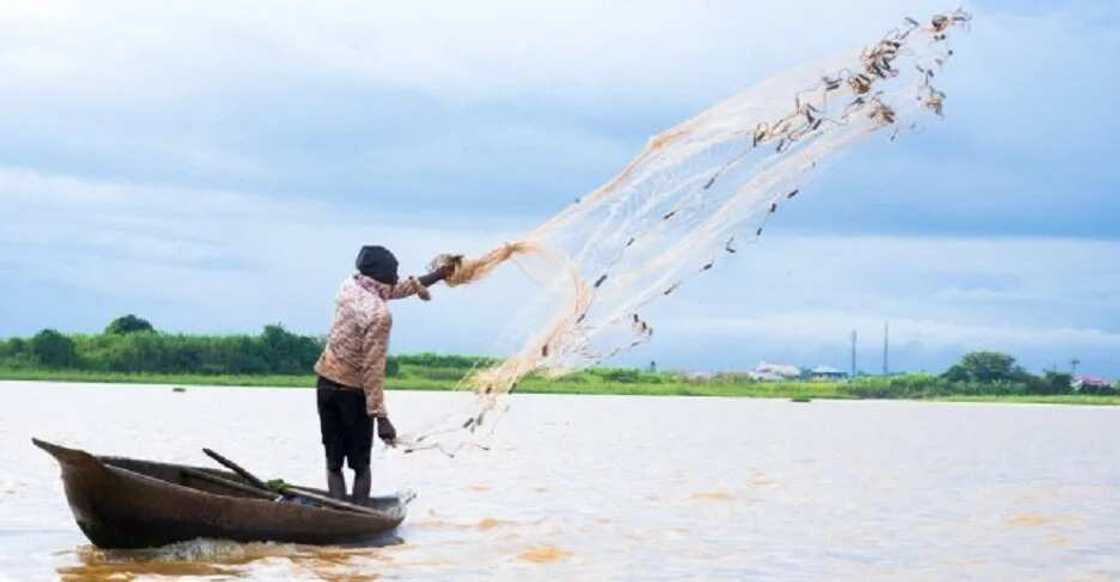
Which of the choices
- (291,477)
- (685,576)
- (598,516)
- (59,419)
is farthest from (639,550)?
(59,419)

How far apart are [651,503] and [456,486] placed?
108 inches

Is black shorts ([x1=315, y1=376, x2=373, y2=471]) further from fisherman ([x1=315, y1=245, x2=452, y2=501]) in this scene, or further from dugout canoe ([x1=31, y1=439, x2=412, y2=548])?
dugout canoe ([x1=31, y1=439, x2=412, y2=548])

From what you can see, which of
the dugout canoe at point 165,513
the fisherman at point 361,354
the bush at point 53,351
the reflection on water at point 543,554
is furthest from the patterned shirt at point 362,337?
the bush at point 53,351

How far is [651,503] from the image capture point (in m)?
19.3

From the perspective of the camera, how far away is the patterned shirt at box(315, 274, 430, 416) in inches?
511

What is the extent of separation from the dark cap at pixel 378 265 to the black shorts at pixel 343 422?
0.86 m

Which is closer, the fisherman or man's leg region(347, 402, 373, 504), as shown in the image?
the fisherman

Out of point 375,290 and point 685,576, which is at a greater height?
point 375,290

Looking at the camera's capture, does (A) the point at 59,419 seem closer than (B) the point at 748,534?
No

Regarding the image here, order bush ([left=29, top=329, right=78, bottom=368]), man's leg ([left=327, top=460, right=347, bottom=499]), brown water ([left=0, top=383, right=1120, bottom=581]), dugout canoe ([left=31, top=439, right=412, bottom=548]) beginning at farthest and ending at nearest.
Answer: bush ([left=29, top=329, right=78, bottom=368]) < man's leg ([left=327, top=460, right=347, bottom=499]) < brown water ([left=0, top=383, right=1120, bottom=581]) < dugout canoe ([left=31, top=439, right=412, bottom=548])

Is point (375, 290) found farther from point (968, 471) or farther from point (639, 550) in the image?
point (968, 471)

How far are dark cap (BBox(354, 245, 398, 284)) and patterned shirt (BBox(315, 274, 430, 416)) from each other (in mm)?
48

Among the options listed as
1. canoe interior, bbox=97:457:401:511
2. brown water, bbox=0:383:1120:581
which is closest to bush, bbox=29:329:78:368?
brown water, bbox=0:383:1120:581

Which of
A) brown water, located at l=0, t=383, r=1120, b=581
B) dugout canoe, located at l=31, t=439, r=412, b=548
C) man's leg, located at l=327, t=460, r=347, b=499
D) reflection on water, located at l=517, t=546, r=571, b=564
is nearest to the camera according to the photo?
dugout canoe, located at l=31, t=439, r=412, b=548
